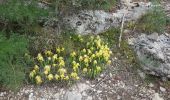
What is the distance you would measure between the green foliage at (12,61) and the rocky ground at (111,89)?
0.71 ft

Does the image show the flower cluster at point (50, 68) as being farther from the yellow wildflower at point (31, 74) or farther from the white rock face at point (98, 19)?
the white rock face at point (98, 19)

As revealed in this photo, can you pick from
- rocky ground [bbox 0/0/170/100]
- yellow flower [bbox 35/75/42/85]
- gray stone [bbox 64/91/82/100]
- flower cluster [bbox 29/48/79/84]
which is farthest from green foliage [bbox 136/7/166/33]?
yellow flower [bbox 35/75/42/85]

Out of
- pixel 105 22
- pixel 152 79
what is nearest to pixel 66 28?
pixel 105 22

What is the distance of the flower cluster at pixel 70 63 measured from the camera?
4.86 metres

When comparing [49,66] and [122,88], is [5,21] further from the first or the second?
[122,88]

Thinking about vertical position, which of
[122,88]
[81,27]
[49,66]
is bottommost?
[122,88]

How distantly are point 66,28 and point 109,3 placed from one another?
993mm

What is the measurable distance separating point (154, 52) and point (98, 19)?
1.15 m

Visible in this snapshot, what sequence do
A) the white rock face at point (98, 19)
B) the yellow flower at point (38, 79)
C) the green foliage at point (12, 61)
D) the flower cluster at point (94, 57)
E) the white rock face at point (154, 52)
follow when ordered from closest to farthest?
the green foliage at point (12, 61)
the yellow flower at point (38, 79)
the flower cluster at point (94, 57)
the white rock face at point (154, 52)
the white rock face at point (98, 19)

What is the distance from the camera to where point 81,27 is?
227 inches

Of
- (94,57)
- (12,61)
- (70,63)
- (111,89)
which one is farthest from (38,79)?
(111,89)

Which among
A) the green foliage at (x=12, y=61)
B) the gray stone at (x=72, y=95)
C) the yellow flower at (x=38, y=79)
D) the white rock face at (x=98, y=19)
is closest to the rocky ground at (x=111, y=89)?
the gray stone at (x=72, y=95)

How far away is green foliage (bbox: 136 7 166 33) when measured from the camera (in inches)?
231

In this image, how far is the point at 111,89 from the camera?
500 cm
